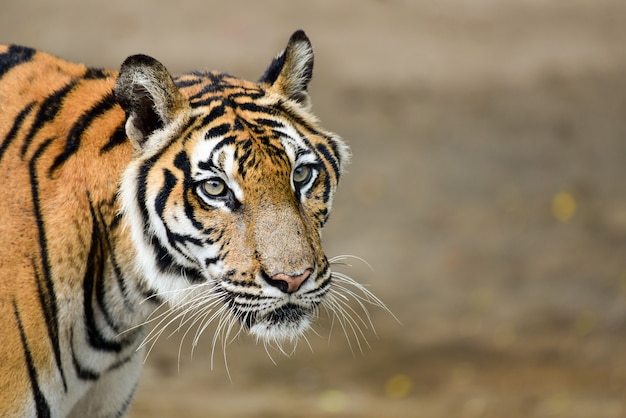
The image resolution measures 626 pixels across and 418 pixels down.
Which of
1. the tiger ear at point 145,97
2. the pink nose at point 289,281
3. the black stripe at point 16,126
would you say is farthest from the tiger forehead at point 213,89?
the pink nose at point 289,281

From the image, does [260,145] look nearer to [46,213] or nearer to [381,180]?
[46,213]

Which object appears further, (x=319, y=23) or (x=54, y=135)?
(x=319, y=23)

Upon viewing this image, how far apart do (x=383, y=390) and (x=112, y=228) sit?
3.52m

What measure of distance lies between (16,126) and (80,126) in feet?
0.69

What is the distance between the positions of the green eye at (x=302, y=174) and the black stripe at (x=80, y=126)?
0.61 m

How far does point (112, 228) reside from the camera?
9.18 ft

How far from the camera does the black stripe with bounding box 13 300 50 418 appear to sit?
2697 millimetres

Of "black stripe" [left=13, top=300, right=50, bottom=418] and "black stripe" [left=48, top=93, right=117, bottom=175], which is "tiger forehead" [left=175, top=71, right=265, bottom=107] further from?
"black stripe" [left=13, top=300, right=50, bottom=418]

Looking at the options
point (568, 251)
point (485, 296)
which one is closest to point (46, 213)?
point (485, 296)

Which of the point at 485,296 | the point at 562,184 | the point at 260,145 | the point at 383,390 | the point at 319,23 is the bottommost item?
the point at 383,390

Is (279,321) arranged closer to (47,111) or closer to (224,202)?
(224,202)

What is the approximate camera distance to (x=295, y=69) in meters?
3.00

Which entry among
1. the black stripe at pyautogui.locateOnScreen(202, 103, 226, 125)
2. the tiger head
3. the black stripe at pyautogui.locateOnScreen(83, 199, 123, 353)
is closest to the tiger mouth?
the tiger head

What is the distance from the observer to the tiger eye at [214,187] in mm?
2691
